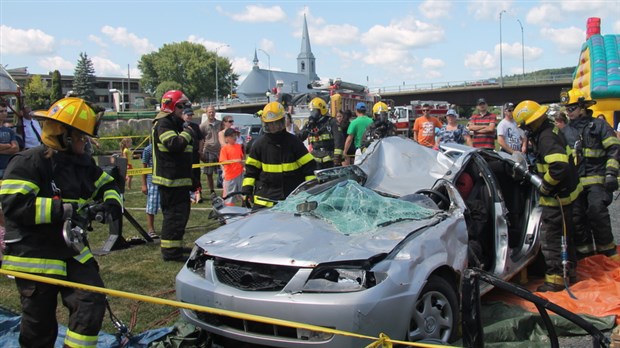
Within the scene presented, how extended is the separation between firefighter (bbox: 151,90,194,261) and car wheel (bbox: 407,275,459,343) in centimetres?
351

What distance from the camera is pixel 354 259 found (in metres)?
3.39

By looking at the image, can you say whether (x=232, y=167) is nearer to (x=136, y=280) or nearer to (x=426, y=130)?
(x=136, y=280)

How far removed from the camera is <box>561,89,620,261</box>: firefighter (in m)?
6.22

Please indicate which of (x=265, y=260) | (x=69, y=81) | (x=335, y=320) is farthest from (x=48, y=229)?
(x=69, y=81)

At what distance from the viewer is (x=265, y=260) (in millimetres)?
3457

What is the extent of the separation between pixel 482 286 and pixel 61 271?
295cm

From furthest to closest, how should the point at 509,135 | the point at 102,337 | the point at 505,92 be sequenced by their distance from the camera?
the point at 505,92 < the point at 509,135 < the point at 102,337

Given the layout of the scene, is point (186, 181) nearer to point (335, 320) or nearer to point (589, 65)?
point (335, 320)

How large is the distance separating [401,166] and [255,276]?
2.11 metres

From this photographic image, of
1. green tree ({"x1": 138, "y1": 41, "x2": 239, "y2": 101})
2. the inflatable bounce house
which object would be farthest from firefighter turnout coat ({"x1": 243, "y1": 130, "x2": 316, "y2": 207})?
green tree ({"x1": 138, "y1": 41, "x2": 239, "y2": 101})

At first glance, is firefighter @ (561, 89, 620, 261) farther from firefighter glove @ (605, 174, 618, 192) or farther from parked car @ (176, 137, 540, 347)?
parked car @ (176, 137, 540, 347)

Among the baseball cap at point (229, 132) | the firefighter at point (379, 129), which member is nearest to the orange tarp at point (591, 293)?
the firefighter at point (379, 129)

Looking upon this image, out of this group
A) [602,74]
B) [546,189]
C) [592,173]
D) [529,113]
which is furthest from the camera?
[602,74]

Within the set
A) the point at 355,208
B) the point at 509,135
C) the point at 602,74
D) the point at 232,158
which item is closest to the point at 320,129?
the point at 232,158
